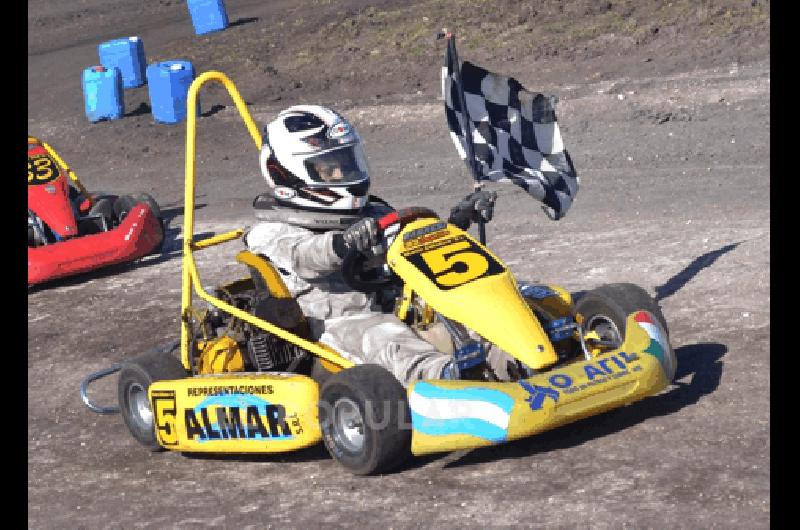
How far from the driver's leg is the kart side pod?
0.35 metres

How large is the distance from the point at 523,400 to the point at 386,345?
953 mm

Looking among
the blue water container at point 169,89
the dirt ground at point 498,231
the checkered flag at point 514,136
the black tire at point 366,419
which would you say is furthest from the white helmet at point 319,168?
the blue water container at point 169,89

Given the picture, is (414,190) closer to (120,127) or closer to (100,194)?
(100,194)

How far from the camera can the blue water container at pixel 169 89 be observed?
16.2 metres

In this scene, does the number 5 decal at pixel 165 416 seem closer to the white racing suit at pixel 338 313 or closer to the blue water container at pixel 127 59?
the white racing suit at pixel 338 313

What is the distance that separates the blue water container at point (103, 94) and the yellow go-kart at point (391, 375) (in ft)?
34.3

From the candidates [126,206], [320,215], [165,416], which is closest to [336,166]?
[320,215]

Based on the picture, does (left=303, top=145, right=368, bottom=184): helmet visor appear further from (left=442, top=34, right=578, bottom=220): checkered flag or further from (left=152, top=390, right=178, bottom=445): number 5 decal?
(left=152, top=390, right=178, bottom=445): number 5 decal

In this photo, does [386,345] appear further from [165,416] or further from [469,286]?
[165,416]

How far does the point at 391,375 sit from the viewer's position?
5.66 metres

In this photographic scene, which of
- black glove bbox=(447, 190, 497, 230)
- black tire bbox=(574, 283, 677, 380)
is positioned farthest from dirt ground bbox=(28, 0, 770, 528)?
black glove bbox=(447, 190, 497, 230)

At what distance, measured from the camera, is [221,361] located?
6.57m

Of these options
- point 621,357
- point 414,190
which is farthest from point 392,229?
point 414,190

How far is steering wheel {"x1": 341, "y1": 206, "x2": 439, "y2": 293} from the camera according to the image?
6.11 m
